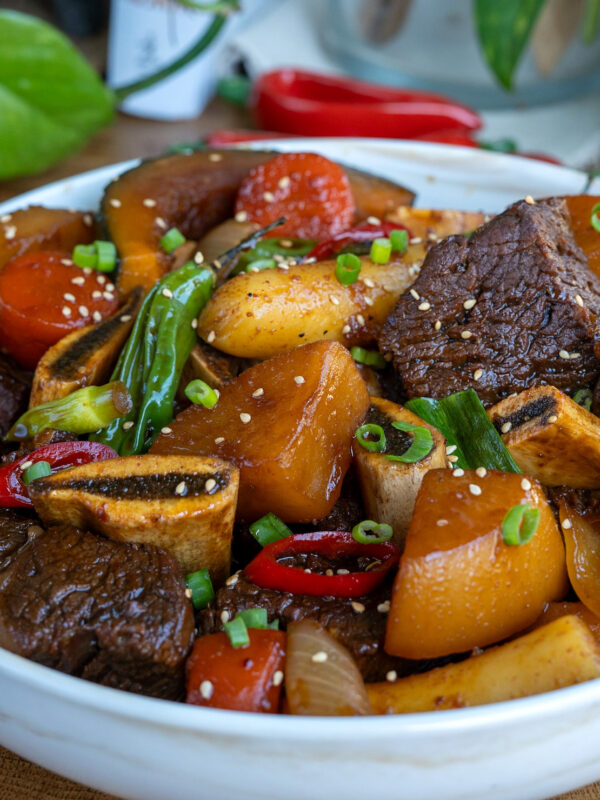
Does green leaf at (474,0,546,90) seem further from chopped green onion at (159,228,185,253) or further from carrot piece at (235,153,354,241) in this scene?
chopped green onion at (159,228,185,253)

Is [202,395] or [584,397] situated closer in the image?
[202,395]

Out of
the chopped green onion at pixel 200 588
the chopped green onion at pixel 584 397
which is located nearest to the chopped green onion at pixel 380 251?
the chopped green onion at pixel 584 397

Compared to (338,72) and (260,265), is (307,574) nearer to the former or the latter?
(260,265)

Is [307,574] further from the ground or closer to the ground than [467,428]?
closer to the ground

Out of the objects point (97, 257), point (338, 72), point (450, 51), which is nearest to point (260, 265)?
point (97, 257)

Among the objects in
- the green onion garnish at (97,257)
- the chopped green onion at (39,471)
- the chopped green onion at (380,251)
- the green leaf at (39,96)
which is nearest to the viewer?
the chopped green onion at (39,471)

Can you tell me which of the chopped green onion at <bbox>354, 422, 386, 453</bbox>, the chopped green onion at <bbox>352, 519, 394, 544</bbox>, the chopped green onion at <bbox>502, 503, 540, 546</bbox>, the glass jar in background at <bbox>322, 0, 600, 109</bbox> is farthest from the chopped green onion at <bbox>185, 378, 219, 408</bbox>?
the glass jar in background at <bbox>322, 0, 600, 109</bbox>

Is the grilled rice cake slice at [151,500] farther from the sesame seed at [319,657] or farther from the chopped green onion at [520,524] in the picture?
the chopped green onion at [520,524]
